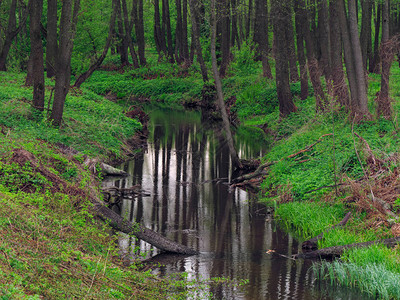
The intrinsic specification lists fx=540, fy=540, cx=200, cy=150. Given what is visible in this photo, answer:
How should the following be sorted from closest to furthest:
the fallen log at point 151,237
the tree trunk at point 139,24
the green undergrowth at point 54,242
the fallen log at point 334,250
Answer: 1. the green undergrowth at point 54,242
2. the fallen log at point 334,250
3. the fallen log at point 151,237
4. the tree trunk at point 139,24

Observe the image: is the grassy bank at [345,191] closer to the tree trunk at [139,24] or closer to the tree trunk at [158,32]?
the tree trunk at [139,24]

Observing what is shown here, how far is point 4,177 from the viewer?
32.0ft

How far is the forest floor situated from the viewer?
6.67 metres

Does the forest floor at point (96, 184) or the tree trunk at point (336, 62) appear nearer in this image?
the forest floor at point (96, 184)

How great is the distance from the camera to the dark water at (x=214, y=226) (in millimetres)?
8297

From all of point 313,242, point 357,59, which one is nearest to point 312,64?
point 357,59

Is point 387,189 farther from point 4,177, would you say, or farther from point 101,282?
point 4,177

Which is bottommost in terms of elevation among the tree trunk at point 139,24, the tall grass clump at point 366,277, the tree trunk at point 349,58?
the tall grass clump at point 366,277

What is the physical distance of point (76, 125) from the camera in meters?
18.7

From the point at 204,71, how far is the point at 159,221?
20.3 metres

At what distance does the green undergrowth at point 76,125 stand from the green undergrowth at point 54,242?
13.9 feet

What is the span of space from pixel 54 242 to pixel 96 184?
5.30 metres

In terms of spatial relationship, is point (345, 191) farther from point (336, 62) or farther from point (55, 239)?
point (336, 62)

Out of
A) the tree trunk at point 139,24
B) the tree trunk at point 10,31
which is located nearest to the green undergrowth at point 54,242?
the tree trunk at point 10,31
